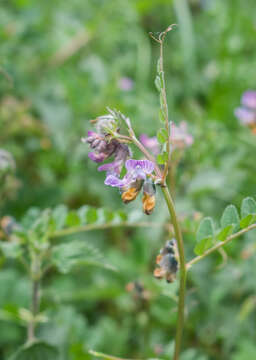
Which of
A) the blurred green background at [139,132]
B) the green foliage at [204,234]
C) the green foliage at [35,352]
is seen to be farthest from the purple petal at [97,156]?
the green foliage at [35,352]

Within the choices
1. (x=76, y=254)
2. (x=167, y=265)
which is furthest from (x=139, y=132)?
(x=167, y=265)

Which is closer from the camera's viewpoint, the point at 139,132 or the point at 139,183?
the point at 139,183

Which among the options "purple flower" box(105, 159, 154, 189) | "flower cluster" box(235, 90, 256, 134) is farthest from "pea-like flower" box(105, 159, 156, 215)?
"flower cluster" box(235, 90, 256, 134)

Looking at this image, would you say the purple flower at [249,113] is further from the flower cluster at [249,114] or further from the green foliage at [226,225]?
the green foliage at [226,225]

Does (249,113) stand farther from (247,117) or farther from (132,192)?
(132,192)

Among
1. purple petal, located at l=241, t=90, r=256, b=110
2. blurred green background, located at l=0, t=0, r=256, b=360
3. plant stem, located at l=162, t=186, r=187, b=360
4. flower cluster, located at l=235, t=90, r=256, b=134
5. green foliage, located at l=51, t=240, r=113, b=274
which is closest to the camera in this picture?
plant stem, located at l=162, t=186, r=187, b=360

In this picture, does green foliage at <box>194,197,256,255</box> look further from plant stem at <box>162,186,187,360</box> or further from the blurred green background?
the blurred green background
